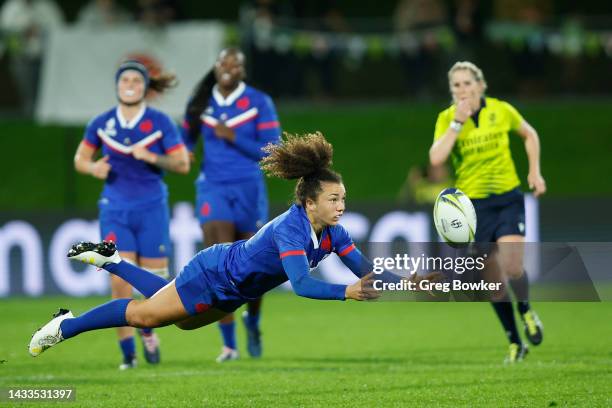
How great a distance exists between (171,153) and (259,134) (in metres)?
1.01

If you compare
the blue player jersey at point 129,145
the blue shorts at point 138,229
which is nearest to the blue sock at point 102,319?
the blue shorts at point 138,229

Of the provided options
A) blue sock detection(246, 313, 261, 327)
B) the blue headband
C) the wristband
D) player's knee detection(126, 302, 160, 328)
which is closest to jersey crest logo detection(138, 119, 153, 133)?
the blue headband

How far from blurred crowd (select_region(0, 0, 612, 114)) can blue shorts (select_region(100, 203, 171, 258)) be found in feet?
19.4

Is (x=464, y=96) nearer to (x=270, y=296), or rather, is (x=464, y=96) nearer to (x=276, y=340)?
(x=276, y=340)

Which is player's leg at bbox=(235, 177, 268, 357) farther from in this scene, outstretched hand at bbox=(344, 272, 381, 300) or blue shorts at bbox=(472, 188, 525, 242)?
outstretched hand at bbox=(344, 272, 381, 300)

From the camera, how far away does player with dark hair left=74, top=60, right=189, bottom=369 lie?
10.6m

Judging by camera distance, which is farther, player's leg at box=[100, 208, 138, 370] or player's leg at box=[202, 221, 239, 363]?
player's leg at box=[202, 221, 239, 363]

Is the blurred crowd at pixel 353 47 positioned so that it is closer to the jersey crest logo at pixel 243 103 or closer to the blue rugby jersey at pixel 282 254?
the jersey crest logo at pixel 243 103

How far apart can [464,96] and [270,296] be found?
694 centimetres

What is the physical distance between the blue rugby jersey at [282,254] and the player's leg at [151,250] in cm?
265

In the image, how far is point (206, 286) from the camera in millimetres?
8172

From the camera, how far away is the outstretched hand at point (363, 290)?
7.20 metres

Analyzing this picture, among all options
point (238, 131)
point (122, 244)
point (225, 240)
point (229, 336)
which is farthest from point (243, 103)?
point (229, 336)

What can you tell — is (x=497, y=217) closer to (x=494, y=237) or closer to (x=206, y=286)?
(x=494, y=237)
